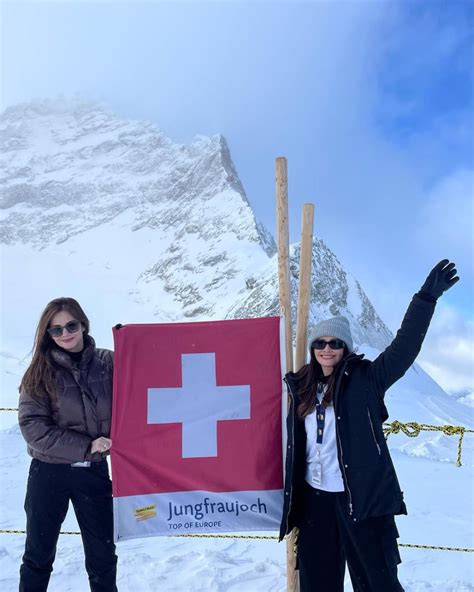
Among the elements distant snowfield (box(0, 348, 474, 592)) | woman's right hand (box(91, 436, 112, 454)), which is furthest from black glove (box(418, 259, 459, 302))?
distant snowfield (box(0, 348, 474, 592))

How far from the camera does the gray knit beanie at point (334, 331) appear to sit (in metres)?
2.51

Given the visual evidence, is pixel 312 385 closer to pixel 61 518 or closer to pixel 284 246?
pixel 284 246

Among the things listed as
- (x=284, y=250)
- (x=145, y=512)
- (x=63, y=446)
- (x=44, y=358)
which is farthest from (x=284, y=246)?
(x=145, y=512)

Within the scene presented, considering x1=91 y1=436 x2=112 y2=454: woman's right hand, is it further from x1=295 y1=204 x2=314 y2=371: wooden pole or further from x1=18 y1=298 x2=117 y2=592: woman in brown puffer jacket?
x1=295 y1=204 x2=314 y2=371: wooden pole

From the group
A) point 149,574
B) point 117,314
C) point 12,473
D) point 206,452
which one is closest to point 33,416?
point 206,452

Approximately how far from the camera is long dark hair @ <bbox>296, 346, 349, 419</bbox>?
95.6 inches

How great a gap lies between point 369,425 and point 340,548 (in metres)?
0.62

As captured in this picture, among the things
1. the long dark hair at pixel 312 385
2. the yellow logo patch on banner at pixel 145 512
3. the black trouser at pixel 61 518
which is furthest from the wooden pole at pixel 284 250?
the black trouser at pixel 61 518

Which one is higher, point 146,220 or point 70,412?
point 146,220

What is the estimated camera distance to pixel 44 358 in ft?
8.76

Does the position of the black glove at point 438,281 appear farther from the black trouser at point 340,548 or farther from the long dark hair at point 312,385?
the black trouser at point 340,548

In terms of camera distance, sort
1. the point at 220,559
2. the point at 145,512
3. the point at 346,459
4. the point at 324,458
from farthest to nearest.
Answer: the point at 220,559
the point at 145,512
the point at 324,458
the point at 346,459

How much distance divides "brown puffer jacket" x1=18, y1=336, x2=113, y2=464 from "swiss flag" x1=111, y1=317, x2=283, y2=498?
0.67 ft

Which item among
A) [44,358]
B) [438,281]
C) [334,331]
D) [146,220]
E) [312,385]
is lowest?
[312,385]
